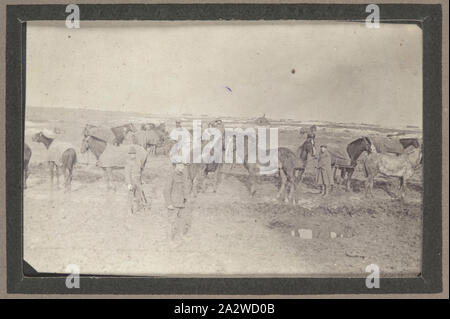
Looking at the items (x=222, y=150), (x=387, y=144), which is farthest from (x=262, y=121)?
(x=387, y=144)

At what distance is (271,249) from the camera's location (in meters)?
1.91

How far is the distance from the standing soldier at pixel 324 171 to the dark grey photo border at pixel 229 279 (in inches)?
17.7

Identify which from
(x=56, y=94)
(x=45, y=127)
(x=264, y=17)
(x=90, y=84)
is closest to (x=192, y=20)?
(x=264, y=17)

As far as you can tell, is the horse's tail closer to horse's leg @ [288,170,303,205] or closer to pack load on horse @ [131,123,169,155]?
pack load on horse @ [131,123,169,155]

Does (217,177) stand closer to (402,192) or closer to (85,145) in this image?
(85,145)

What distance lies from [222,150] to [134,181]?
17.6 inches

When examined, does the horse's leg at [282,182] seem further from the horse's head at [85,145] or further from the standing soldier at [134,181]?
the horse's head at [85,145]

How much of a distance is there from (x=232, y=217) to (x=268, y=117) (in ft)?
1.67

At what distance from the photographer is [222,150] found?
1.92 metres

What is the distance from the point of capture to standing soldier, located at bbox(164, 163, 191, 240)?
75.4 inches

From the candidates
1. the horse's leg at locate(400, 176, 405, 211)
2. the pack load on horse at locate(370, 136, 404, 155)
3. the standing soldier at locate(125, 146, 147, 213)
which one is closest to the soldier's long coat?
the pack load on horse at locate(370, 136, 404, 155)

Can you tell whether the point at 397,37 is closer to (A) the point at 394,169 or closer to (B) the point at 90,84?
(A) the point at 394,169

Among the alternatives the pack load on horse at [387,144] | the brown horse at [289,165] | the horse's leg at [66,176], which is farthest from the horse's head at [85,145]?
the pack load on horse at [387,144]

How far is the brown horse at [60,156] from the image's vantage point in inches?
75.6
